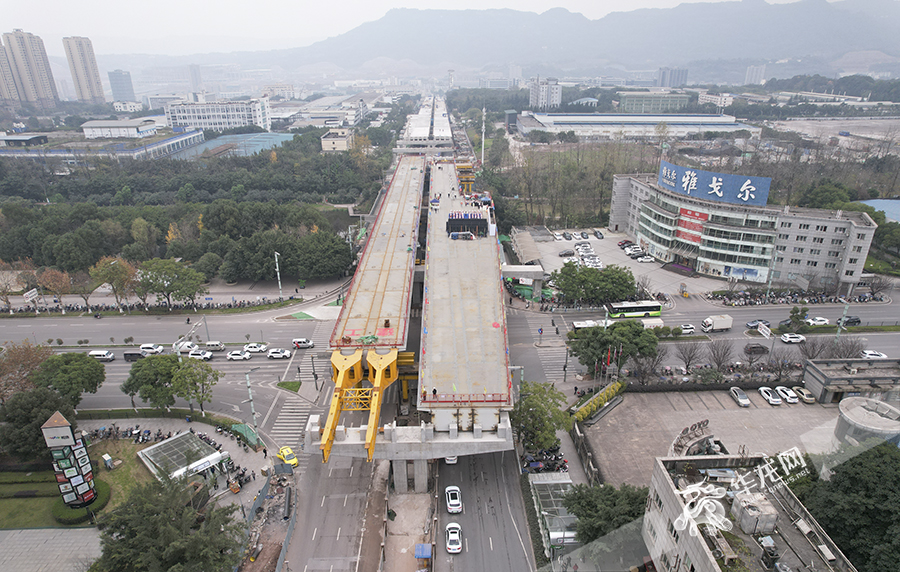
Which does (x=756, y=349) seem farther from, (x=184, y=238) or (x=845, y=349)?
(x=184, y=238)

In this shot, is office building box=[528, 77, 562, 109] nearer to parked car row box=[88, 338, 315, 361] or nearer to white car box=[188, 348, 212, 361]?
parked car row box=[88, 338, 315, 361]

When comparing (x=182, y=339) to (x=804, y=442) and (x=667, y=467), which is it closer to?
(x=667, y=467)

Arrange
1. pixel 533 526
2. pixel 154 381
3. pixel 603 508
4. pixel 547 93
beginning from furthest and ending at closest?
pixel 547 93, pixel 154 381, pixel 533 526, pixel 603 508

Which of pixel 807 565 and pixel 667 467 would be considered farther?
pixel 667 467

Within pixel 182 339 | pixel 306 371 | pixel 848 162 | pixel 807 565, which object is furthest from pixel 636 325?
pixel 848 162

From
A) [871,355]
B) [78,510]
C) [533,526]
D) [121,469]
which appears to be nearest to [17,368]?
[121,469]

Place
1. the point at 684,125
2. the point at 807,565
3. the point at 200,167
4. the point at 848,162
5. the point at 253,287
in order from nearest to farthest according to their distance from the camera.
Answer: the point at 807,565, the point at 253,287, the point at 848,162, the point at 200,167, the point at 684,125

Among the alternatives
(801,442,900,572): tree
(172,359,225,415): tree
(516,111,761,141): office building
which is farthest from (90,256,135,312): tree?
(516,111,761,141): office building
